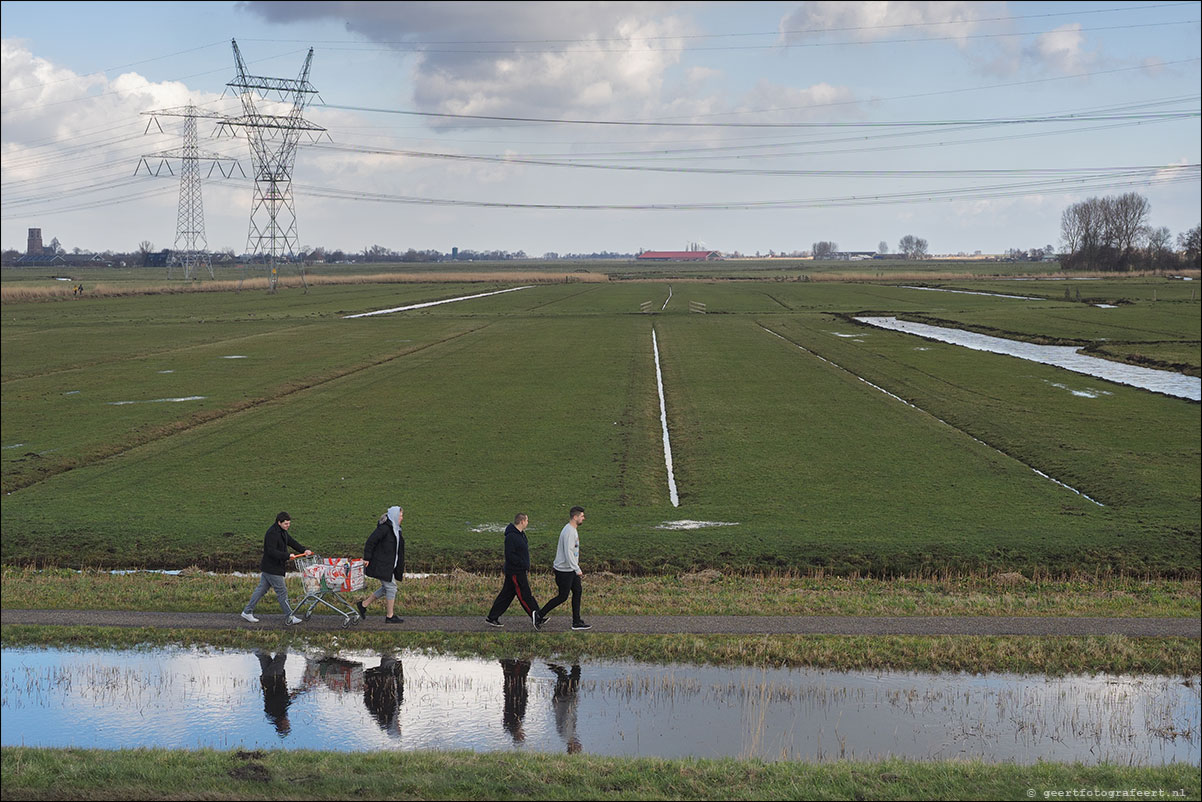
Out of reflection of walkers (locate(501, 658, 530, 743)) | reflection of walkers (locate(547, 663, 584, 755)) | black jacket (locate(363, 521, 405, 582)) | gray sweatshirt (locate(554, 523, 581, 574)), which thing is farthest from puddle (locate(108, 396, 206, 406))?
reflection of walkers (locate(547, 663, 584, 755))

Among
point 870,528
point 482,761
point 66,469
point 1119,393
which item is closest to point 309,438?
point 66,469

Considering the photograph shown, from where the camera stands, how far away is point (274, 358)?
2603 inches

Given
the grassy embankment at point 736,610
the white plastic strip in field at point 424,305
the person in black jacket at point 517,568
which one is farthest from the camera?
the white plastic strip in field at point 424,305

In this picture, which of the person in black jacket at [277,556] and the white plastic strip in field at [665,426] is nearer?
the person in black jacket at [277,556]

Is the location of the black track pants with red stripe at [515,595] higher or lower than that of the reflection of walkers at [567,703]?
higher

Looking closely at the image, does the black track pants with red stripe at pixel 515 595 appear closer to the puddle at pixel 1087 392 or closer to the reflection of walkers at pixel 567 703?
the reflection of walkers at pixel 567 703

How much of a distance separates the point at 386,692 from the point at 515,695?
2002 millimetres

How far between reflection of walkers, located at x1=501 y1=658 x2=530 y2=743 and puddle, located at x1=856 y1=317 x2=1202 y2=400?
1669 inches

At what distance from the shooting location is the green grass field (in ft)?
82.5

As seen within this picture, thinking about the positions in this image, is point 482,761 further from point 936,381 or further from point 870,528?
point 936,381

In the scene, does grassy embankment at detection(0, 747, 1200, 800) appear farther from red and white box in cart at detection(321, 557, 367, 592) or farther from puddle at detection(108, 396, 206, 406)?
puddle at detection(108, 396, 206, 406)

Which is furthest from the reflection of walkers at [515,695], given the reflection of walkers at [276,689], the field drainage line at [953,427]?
the field drainage line at [953,427]

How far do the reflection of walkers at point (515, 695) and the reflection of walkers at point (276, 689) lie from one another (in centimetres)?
313

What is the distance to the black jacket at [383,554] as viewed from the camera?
18.2 m
